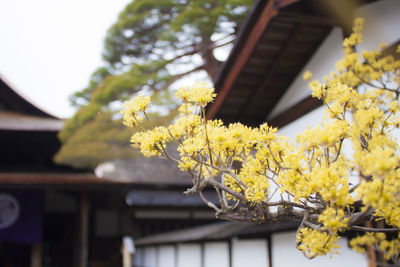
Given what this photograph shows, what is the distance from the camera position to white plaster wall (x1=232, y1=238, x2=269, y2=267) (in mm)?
5859

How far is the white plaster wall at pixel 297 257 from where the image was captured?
413 cm

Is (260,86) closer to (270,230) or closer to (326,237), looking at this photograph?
(270,230)

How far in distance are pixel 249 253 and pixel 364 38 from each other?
3.45 m

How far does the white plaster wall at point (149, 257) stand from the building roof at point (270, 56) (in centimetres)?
611

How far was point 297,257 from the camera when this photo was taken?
16.2ft

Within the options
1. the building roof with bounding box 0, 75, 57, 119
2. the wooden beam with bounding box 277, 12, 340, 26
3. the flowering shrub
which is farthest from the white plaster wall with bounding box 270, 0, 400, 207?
the building roof with bounding box 0, 75, 57, 119

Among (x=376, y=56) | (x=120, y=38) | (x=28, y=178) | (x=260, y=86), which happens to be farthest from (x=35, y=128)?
(x=376, y=56)

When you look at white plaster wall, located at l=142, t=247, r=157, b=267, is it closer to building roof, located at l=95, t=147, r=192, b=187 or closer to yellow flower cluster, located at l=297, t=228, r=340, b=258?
building roof, located at l=95, t=147, r=192, b=187

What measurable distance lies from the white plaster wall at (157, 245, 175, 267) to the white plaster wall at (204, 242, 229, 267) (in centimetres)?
208

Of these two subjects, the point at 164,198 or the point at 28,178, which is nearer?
the point at 28,178

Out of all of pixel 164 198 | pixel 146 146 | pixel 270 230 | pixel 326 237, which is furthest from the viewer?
pixel 164 198

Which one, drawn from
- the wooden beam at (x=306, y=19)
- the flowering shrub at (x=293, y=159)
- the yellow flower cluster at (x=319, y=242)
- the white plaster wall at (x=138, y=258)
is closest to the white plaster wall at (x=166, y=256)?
the white plaster wall at (x=138, y=258)

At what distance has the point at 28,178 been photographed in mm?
9906

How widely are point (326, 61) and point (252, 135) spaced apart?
3.21m
